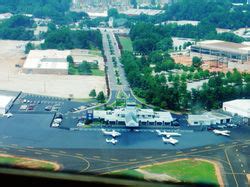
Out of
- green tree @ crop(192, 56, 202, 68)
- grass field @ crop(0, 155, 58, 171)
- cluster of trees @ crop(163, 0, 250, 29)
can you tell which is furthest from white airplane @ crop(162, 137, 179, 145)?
cluster of trees @ crop(163, 0, 250, 29)

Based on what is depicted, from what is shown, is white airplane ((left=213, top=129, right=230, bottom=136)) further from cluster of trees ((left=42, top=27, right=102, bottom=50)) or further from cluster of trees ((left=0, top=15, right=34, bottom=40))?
cluster of trees ((left=0, top=15, right=34, bottom=40))

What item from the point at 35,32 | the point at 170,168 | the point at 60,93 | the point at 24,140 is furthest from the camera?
the point at 35,32

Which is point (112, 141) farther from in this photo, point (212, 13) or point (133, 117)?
point (212, 13)

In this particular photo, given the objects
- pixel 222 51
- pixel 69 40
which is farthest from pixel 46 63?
pixel 222 51

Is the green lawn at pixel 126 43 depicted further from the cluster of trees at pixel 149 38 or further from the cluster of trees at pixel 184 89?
the cluster of trees at pixel 184 89

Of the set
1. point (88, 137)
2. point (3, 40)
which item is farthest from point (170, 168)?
point (3, 40)

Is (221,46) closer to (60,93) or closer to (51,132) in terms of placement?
(60,93)

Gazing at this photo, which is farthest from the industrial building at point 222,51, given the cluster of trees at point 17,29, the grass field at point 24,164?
the grass field at point 24,164

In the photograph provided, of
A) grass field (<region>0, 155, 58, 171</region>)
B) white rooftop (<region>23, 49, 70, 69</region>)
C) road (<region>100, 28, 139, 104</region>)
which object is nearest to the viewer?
grass field (<region>0, 155, 58, 171</region>)
